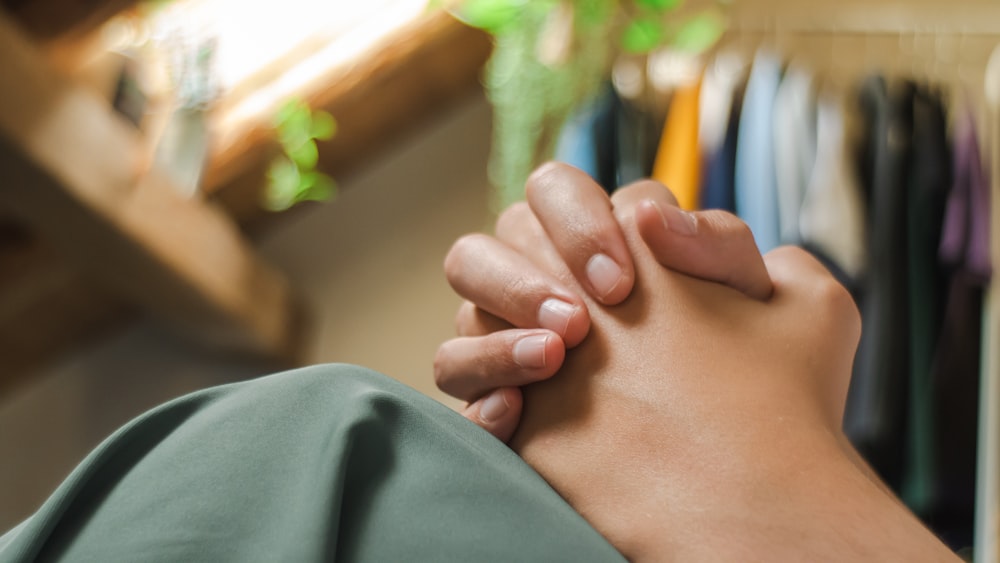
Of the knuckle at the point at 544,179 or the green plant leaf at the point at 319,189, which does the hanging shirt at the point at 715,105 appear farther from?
the knuckle at the point at 544,179

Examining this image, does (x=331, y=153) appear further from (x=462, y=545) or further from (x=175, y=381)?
(x=462, y=545)

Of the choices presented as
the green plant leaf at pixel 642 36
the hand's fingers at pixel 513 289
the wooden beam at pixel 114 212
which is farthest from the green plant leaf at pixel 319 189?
the hand's fingers at pixel 513 289

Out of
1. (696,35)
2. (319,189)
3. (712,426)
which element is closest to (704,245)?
(712,426)

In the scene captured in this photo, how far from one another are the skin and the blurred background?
3.13 feet

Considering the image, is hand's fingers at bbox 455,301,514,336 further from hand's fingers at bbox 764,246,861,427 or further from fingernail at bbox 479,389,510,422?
hand's fingers at bbox 764,246,861,427

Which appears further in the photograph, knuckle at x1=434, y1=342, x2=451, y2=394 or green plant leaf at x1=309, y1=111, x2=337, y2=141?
green plant leaf at x1=309, y1=111, x2=337, y2=141

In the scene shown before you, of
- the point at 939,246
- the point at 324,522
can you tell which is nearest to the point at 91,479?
the point at 324,522

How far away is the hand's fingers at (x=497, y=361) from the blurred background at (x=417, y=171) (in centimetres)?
103

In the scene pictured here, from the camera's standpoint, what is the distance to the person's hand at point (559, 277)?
1.89ft

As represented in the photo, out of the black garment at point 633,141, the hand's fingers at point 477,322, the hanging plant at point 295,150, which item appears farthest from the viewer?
the hanging plant at point 295,150

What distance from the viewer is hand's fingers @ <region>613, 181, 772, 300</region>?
22.6 inches

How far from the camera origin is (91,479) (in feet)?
1.58

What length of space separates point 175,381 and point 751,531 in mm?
2470

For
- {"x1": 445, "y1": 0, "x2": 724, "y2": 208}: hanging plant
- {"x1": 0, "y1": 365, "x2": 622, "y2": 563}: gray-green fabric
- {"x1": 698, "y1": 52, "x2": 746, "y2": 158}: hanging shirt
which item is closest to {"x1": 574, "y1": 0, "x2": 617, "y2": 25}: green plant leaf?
{"x1": 445, "y1": 0, "x2": 724, "y2": 208}: hanging plant
